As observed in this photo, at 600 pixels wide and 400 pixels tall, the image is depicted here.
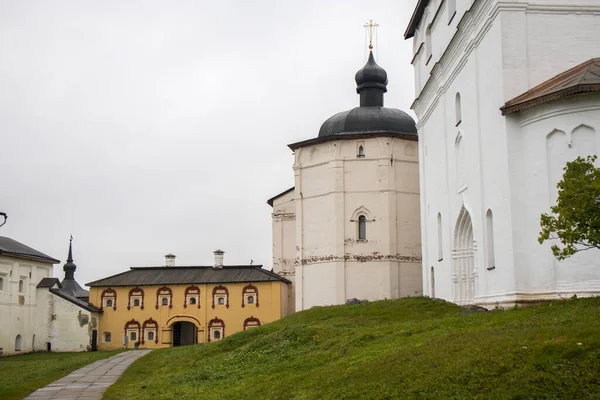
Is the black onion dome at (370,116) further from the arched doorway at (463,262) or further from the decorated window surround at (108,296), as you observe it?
the decorated window surround at (108,296)

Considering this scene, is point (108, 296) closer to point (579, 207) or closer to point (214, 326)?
point (214, 326)

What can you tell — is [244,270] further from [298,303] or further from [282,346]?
[282,346]

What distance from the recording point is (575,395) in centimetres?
853

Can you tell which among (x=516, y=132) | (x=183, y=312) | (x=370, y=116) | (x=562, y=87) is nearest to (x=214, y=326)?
(x=183, y=312)

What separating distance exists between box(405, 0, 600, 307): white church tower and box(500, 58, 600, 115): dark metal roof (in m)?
0.03

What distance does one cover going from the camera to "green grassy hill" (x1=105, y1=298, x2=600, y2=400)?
9.37 m

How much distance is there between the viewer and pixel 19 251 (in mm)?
42875

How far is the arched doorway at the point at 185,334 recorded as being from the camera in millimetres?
44688

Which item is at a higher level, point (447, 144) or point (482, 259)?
point (447, 144)

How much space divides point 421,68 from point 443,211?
270 inches

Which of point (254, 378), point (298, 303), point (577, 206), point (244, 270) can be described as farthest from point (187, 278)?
point (577, 206)

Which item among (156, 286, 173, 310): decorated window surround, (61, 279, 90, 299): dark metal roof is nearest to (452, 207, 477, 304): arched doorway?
(156, 286, 173, 310): decorated window surround

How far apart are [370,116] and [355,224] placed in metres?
6.12

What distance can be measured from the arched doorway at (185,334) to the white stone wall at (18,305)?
26.3 ft
